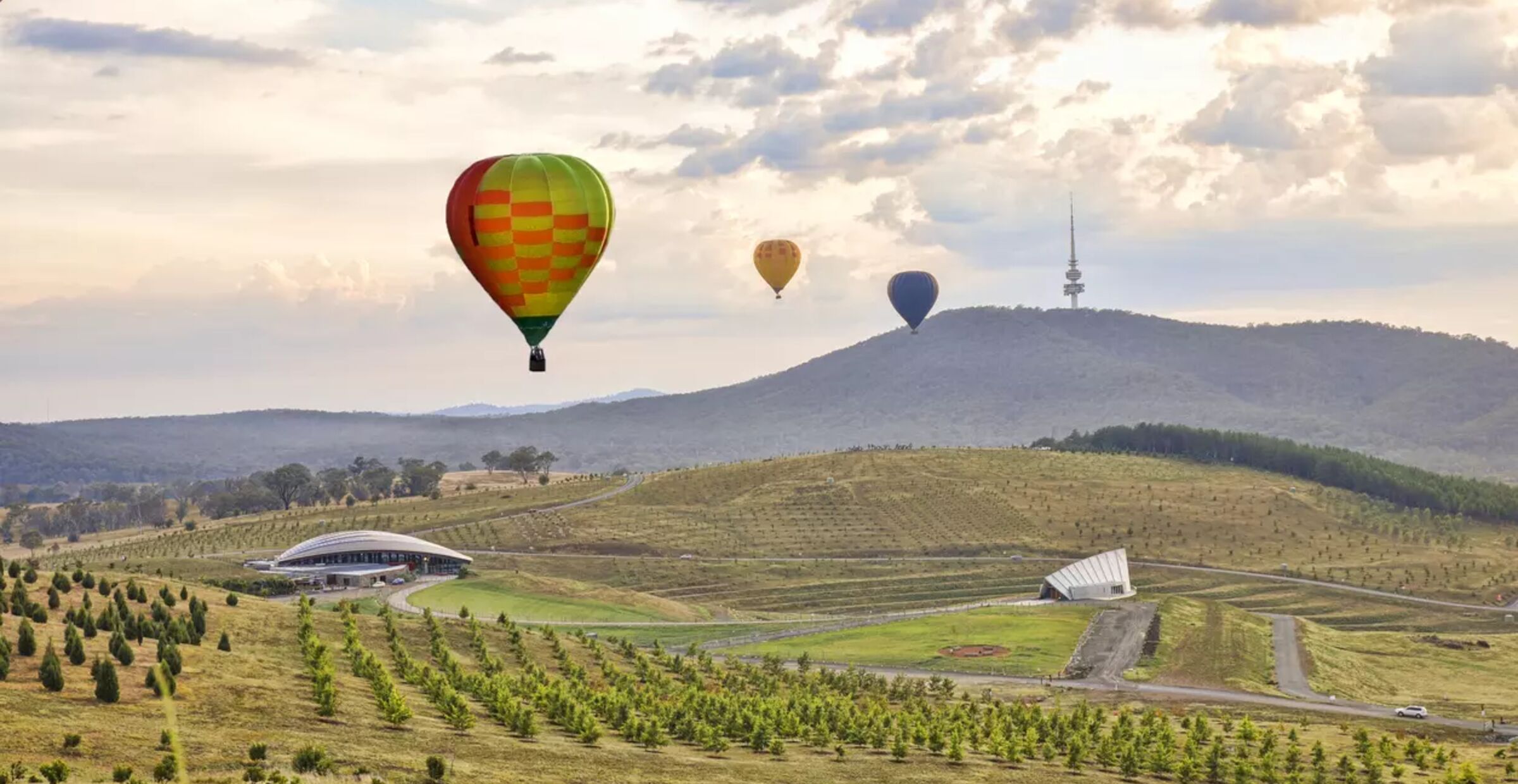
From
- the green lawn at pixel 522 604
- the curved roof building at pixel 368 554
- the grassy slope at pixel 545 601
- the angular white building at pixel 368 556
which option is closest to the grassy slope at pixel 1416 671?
the grassy slope at pixel 545 601

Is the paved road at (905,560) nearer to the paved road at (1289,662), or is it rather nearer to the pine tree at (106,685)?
the paved road at (1289,662)

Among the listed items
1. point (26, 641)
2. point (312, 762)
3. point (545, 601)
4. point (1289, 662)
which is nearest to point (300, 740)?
point (312, 762)

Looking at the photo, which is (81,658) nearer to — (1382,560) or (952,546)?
(952,546)

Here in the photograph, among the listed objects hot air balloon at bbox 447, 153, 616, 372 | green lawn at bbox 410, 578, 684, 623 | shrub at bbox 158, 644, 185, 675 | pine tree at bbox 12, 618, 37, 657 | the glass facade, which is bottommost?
green lawn at bbox 410, 578, 684, 623

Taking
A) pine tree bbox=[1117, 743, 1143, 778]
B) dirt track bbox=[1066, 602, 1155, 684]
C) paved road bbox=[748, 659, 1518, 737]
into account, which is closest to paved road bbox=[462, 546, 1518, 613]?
dirt track bbox=[1066, 602, 1155, 684]

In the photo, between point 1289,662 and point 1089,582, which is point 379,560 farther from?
point 1289,662

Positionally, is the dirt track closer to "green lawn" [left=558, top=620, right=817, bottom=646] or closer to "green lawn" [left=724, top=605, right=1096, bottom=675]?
"green lawn" [left=724, top=605, right=1096, bottom=675]
